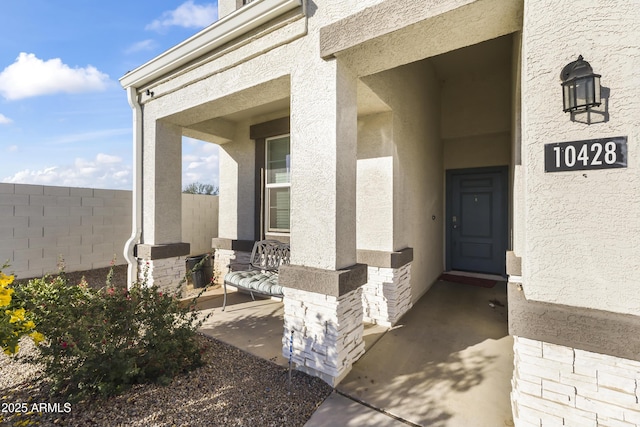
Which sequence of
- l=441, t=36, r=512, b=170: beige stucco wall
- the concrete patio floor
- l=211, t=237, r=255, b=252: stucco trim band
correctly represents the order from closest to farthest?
the concrete patio floor → l=211, t=237, r=255, b=252: stucco trim band → l=441, t=36, r=512, b=170: beige stucco wall

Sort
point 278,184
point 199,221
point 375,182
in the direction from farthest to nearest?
1. point 199,221
2. point 278,184
3. point 375,182

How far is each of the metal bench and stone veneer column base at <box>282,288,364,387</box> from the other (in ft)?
3.33

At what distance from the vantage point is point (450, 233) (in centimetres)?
640

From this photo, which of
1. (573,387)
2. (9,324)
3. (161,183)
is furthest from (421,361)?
(161,183)

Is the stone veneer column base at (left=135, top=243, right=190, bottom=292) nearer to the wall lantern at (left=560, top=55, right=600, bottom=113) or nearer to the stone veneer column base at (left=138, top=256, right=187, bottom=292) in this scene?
the stone veneer column base at (left=138, top=256, right=187, bottom=292)

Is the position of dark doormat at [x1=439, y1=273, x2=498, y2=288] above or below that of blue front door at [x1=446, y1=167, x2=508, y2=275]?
below

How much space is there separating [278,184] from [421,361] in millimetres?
3669

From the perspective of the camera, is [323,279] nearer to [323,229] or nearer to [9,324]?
[323,229]

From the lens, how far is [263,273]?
4.34 metres

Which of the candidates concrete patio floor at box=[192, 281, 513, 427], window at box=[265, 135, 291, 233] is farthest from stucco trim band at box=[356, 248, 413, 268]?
window at box=[265, 135, 291, 233]

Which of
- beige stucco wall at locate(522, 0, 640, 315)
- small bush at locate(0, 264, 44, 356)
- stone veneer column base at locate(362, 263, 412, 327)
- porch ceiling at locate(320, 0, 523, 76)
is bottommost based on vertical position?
stone veneer column base at locate(362, 263, 412, 327)

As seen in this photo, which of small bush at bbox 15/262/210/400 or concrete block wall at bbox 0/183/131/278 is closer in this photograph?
small bush at bbox 15/262/210/400

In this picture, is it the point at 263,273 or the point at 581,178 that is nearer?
the point at 581,178

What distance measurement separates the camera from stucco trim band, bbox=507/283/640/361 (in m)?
1.41
